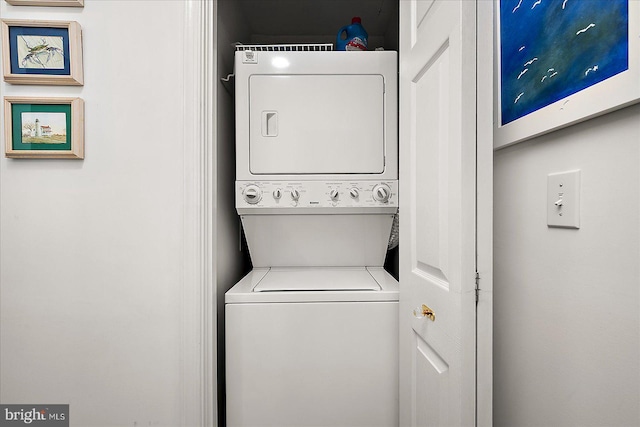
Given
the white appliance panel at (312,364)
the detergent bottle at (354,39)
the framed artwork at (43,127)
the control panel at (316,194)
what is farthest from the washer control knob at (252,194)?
the detergent bottle at (354,39)

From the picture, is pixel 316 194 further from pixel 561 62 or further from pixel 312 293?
pixel 561 62

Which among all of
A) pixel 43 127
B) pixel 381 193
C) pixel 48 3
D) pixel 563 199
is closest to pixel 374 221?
pixel 381 193

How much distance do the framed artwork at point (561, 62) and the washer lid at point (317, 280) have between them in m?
0.78

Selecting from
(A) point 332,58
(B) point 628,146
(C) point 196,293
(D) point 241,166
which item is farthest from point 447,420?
(A) point 332,58

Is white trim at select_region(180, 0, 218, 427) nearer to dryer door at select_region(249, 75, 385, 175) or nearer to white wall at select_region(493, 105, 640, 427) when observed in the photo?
dryer door at select_region(249, 75, 385, 175)

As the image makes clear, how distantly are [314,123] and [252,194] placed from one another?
430mm

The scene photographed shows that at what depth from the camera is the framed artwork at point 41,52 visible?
46.3 inches

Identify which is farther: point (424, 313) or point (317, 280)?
point (317, 280)

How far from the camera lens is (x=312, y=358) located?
A: 133cm

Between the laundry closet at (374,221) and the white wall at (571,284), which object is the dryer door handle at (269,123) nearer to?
the laundry closet at (374,221)

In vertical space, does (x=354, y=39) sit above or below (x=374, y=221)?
above

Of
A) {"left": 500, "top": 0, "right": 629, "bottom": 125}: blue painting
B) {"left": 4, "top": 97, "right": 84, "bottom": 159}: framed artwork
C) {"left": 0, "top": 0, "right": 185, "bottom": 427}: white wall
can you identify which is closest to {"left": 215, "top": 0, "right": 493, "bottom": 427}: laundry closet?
{"left": 500, "top": 0, "right": 629, "bottom": 125}: blue painting
